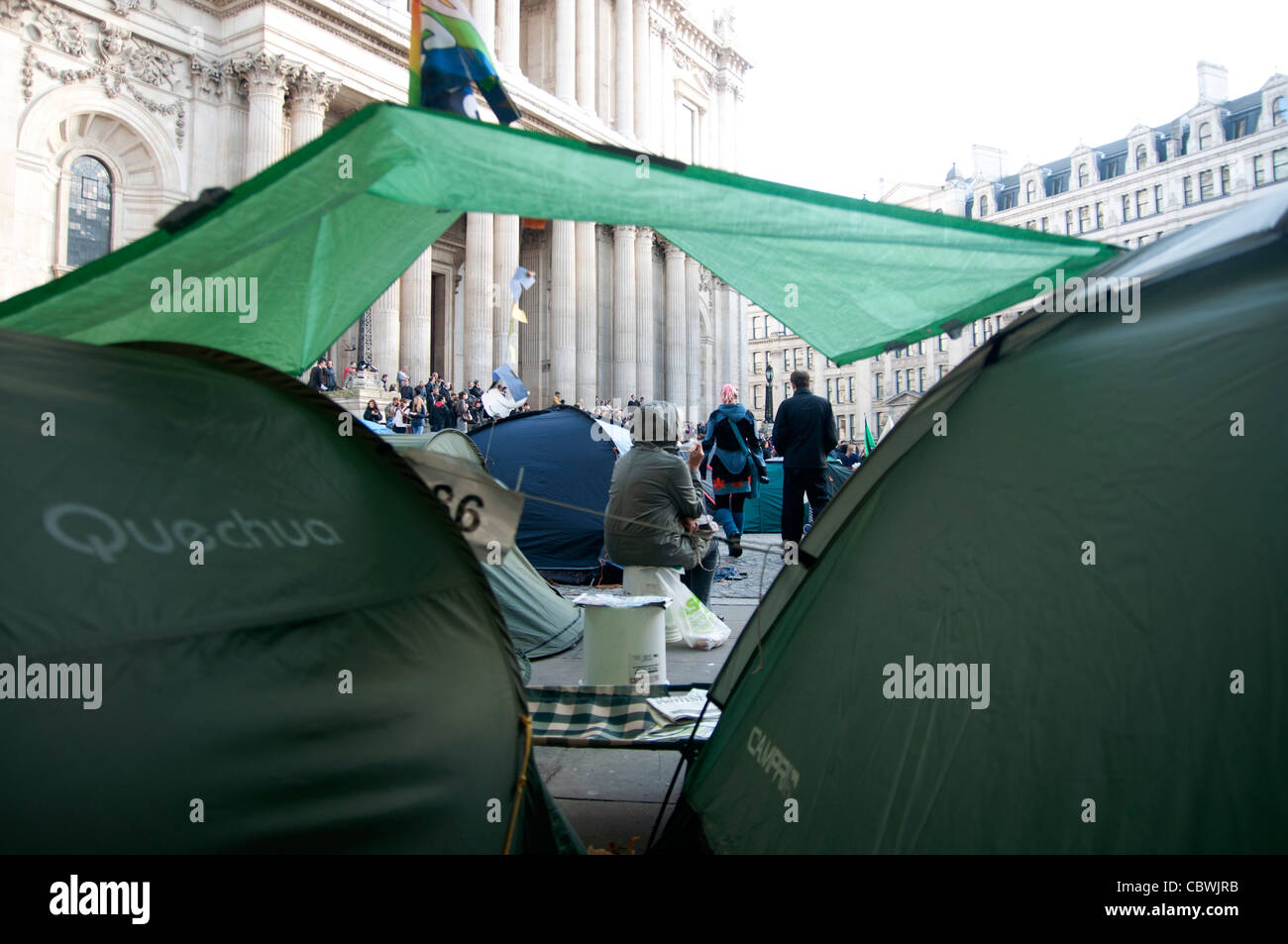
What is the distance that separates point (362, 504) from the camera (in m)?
2.30

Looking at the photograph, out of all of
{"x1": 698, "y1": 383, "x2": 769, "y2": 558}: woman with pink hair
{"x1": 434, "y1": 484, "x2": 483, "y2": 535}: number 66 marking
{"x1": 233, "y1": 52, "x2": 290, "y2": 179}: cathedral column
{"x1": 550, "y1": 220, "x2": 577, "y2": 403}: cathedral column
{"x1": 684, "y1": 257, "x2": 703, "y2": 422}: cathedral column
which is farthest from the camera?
{"x1": 684, "y1": 257, "x2": 703, "y2": 422}: cathedral column

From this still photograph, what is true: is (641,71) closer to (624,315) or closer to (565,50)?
(565,50)

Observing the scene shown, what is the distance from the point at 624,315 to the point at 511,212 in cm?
3012

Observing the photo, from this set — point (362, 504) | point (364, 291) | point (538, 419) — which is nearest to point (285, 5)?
point (538, 419)

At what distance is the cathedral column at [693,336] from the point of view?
36.2 metres

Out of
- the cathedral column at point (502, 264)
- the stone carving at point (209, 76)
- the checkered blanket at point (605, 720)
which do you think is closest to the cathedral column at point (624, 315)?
the cathedral column at point (502, 264)

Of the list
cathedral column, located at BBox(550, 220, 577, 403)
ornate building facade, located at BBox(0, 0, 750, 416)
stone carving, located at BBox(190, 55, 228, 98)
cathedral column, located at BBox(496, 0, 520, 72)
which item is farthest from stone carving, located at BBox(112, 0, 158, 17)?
cathedral column, located at BBox(550, 220, 577, 403)

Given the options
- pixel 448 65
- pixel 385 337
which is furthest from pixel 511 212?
pixel 385 337

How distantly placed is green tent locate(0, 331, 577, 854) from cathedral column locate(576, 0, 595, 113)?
109 feet

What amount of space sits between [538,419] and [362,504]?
306 inches

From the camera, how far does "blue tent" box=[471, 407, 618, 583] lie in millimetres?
9539

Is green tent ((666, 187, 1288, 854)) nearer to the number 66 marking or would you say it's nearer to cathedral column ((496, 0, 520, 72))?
the number 66 marking

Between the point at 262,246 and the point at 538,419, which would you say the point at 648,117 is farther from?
the point at 262,246

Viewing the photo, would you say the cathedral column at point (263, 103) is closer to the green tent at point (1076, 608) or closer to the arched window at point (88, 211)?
the arched window at point (88, 211)
